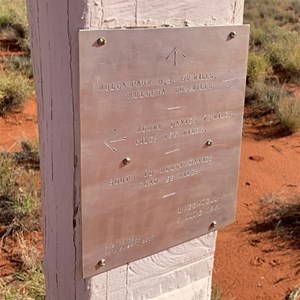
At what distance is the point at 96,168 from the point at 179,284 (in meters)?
0.68

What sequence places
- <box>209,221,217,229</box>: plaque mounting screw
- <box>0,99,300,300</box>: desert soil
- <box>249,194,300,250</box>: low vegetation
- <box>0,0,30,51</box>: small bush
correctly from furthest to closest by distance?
<box>0,0,30,51</box>: small bush < <box>249,194,300,250</box>: low vegetation < <box>0,99,300,300</box>: desert soil < <box>209,221,217,229</box>: plaque mounting screw

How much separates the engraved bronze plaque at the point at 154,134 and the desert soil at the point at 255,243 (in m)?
1.47

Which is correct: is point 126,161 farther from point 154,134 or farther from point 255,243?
point 255,243

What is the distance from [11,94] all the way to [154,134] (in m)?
5.19

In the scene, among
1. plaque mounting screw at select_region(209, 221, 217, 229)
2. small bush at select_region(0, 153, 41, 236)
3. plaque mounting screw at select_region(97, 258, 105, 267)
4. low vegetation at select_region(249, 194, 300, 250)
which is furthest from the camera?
low vegetation at select_region(249, 194, 300, 250)

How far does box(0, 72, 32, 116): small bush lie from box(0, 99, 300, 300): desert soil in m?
0.88

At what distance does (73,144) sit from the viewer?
146 centimetres

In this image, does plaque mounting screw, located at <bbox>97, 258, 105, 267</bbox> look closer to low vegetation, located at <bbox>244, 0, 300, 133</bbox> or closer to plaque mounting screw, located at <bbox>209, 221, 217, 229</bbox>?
plaque mounting screw, located at <bbox>209, 221, 217, 229</bbox>

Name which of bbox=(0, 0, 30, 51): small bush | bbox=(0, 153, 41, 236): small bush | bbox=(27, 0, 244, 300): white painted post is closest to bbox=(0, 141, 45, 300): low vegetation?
bbox=(0, 153, 41, 236): small bush

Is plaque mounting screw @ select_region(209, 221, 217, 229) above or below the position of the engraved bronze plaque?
below

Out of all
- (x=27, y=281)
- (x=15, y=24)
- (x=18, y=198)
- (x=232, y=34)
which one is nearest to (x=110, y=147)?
(x=232, y=34)

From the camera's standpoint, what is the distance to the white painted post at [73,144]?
4.58 ft

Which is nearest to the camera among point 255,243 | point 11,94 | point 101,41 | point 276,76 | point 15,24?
point 101,41

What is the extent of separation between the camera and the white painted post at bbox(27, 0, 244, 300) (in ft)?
4.58
